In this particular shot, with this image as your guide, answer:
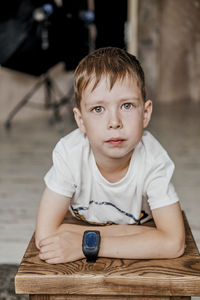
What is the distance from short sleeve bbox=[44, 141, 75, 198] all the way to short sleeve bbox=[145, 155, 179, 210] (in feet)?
0.60

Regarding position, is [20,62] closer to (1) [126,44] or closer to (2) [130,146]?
(1) [126,44]

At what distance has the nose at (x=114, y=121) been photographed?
2.73 feet

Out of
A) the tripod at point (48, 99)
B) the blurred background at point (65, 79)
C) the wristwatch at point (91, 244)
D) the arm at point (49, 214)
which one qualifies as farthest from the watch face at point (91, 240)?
the tripod at point (48, 99)

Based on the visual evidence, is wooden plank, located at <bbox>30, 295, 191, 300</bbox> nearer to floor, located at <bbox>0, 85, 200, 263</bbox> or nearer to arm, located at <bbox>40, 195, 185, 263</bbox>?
arm, located at <bbox>40, 195, 185, 263</bbox>

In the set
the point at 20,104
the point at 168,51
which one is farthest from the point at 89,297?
the point at 168,51

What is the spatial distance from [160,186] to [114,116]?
0.21 metres


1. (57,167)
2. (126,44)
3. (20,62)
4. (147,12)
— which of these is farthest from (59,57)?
(57,167)

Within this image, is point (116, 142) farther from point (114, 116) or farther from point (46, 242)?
point (46, 242)

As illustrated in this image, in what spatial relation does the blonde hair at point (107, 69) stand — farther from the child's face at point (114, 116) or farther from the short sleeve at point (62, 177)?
the short sleeve at point (62, 177)

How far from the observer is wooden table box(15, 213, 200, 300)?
2.55 feet

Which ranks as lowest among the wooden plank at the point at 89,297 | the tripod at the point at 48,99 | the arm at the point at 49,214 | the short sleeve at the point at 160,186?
the wooden plank at the point at 89,297

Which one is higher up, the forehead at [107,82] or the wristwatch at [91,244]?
the forehead at [107,82]

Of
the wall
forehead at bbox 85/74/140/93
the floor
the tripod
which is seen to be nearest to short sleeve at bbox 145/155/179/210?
forehead at bbox 85/74/140/93

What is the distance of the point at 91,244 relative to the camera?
850mm
